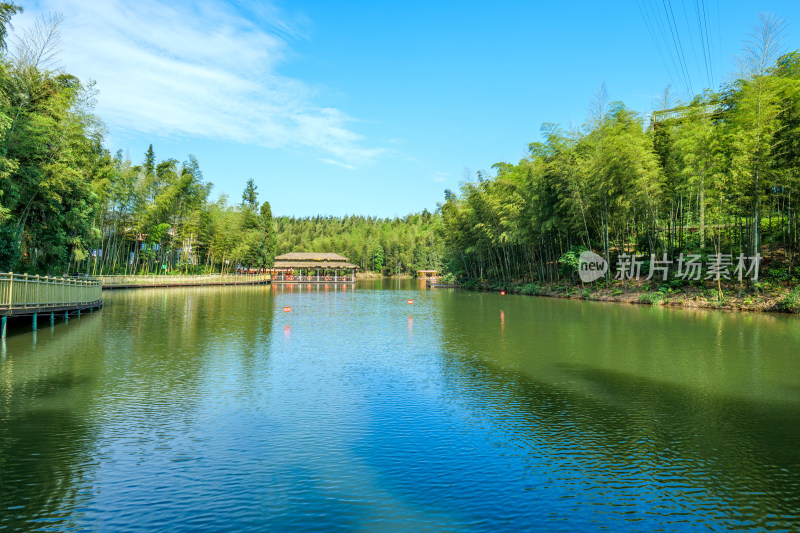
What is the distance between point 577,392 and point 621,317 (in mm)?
14746

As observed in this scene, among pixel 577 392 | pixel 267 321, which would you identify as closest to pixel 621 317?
pixel 577 392

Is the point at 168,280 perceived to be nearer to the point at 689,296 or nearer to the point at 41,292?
the point at 41,292

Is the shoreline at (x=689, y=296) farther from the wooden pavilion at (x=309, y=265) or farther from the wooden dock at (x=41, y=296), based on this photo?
the wooden pavilion at (x=309, y=265)

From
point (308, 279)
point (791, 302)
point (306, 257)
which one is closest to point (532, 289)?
point (791, 302)

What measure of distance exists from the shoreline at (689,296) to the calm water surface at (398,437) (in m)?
11.0

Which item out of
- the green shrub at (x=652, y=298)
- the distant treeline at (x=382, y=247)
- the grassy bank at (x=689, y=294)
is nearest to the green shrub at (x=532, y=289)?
the grassy bank at (x=689, y=294)

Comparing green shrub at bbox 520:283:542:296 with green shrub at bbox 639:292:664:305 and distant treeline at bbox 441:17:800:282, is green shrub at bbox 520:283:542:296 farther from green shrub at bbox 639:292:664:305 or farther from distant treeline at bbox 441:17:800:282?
green shrub at bbox 639:292:664:305

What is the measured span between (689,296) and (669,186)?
8.24m

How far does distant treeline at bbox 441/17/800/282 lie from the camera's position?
75.2 feet

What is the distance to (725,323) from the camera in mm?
19125

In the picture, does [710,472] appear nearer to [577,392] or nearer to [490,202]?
[577,392]

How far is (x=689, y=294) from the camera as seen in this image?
27.8 meters

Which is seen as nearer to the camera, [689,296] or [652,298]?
[689,296]

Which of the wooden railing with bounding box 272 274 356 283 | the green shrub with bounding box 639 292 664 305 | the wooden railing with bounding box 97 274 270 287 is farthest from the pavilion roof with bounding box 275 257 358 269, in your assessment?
the green shrub with bounding box 639 292 664 305
